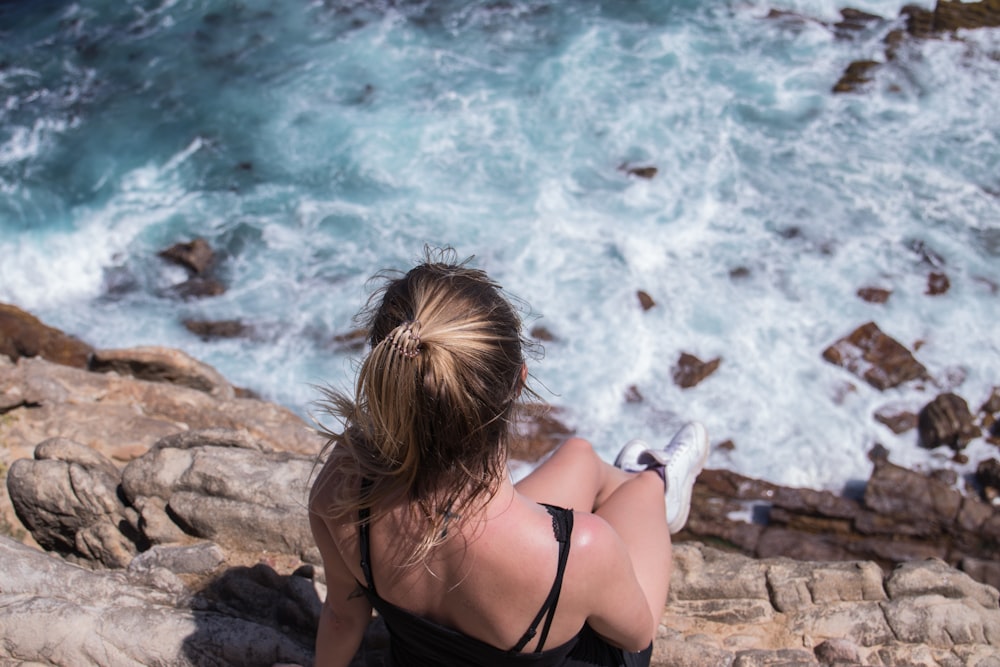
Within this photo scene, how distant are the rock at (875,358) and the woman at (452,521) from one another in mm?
7729

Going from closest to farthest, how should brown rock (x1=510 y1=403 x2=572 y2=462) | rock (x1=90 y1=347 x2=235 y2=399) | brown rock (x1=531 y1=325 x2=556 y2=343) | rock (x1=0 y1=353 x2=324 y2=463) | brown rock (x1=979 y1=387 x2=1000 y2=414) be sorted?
rock (x1=0 y1=353 x2=324 y2=463) → rock (x1=90 y1=347 x2=235 y2=399) → brown rock (x1=510 y1=403 x2=572 y2=462) → brown rock (x1=979 y1=387 x2=1000 y2=414) → brown rock (x1=531 y1=325 x2=556 y2=343)

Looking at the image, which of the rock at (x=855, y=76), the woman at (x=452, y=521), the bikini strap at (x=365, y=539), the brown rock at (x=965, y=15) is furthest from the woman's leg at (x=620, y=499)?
the brown rock at (x=965, y=15)

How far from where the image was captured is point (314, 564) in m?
4.77

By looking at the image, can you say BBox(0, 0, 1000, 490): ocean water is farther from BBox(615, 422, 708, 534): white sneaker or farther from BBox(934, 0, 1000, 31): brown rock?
BBox(615, 422, 708, 534): white sneaker

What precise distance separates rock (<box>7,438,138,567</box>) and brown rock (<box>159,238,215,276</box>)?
6946 millimetres

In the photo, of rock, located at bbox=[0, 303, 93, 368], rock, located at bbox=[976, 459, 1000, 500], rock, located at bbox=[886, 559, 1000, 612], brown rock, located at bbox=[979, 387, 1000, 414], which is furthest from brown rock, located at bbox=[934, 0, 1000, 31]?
rock, located at bbox=[0, 303, 93, 368]

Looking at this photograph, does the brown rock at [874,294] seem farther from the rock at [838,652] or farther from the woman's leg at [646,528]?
the woman's leg at [646,528]

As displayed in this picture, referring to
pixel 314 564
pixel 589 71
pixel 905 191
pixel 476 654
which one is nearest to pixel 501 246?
pixel 589 71

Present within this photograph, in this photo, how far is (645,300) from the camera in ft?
36.1

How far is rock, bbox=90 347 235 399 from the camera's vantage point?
26.5ft

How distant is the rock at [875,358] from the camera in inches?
392

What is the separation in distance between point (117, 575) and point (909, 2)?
16.1 m

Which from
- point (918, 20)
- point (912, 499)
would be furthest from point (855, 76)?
point (912, 499)

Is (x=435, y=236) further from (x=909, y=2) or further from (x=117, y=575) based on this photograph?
(x=909, y=2)
